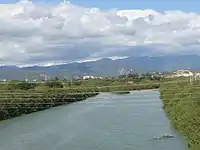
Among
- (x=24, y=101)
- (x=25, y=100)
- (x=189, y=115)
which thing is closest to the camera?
(x=189, y=115)

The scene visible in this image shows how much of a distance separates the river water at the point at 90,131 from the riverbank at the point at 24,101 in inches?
25.4

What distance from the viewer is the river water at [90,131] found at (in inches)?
583

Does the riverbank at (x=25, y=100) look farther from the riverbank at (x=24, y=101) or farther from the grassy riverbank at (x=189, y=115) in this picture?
the grassy riverbank at (x=189, y=115)

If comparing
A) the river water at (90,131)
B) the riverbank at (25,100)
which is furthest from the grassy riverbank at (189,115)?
the riverbank at (25,100)

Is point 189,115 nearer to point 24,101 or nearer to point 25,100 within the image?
point 24,101

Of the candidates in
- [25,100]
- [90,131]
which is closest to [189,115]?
[90,131]

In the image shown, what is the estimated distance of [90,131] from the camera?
1761 cm

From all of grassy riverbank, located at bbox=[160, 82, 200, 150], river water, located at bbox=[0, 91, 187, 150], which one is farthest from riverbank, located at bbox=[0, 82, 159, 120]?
grassy riverbank, located at bbox=[160, 82, 200, 150]

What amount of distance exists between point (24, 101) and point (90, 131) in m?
7.16

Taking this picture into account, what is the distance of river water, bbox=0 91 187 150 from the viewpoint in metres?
14.8

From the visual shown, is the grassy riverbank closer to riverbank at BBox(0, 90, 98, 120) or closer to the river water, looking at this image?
the river water

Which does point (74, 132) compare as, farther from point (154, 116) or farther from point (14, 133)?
point (154, 116)

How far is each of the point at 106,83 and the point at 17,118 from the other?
16501mm

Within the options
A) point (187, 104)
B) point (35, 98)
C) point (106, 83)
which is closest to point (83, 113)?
point (35, 98)
